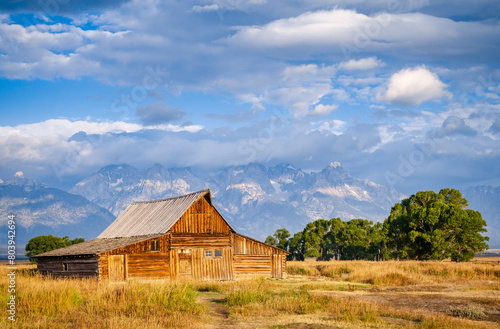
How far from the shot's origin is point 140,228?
4444cm

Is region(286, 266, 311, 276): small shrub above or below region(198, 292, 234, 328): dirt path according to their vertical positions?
below

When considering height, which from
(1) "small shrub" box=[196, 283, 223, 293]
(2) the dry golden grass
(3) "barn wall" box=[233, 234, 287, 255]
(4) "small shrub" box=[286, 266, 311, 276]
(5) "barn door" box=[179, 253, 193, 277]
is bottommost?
(4) "small shrub" box=[286, 266, 311, 276]

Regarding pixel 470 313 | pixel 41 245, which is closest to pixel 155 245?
pixel 470 313

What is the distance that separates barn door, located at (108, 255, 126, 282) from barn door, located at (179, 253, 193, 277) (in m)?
4.79

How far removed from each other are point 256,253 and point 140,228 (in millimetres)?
10400

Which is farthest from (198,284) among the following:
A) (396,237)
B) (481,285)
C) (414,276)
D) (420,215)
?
(396,237)

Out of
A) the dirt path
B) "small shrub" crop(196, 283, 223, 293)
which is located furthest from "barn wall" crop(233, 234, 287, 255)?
the dirt path

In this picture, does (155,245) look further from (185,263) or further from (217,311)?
(217,311)

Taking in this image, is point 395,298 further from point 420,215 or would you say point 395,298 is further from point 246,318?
point 420,215

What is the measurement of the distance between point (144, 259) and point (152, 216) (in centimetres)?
760

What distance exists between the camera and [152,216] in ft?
149

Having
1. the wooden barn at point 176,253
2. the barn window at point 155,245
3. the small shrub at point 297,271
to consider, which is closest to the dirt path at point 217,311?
the wooden barn at point 176,253

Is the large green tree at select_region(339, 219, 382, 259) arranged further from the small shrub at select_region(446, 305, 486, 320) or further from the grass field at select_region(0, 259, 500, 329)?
the small shrub at select_region(446, 305, 486, 320)

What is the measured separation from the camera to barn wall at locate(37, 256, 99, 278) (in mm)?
36281
